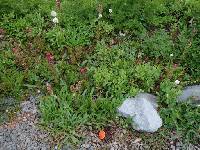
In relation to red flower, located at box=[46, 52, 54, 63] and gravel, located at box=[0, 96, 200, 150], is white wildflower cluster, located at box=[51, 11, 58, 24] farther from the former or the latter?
gravel, located at box=[0, 96, 200, 150]

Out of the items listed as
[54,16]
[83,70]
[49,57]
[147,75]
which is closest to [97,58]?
[83,70]

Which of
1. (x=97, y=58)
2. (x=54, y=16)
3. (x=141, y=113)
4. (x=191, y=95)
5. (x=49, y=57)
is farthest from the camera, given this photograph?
(x=54, y=16)

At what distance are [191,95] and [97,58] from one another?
1779mm

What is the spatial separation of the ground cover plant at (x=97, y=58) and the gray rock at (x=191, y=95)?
0.47ft

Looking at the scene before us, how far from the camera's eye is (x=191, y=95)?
258 inches

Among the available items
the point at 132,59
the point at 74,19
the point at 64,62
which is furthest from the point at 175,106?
the point at 74,19

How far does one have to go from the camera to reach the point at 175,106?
6.46 metres

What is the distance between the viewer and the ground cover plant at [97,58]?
628 centimetres

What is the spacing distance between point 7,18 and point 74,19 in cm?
127

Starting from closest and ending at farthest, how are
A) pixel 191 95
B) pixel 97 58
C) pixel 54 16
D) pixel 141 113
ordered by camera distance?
pixel 141 113
pixel 191 95
pixel 97 58
pixel 54 16

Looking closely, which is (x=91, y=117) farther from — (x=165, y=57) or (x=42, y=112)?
(x=165, y=57)

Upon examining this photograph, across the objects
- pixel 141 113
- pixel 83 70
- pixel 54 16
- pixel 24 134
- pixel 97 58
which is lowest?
pixel 24 134

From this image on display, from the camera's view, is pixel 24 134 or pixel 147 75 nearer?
pixel 24 134

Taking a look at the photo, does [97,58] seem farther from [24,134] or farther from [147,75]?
[24,134]
